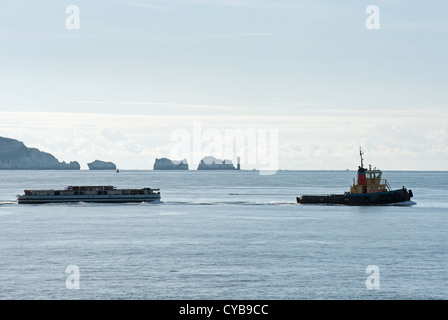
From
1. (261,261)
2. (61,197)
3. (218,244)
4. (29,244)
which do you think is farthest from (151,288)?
(61,197)

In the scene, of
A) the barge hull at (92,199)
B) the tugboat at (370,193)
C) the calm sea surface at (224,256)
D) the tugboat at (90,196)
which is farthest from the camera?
the tugboat at (90,196)

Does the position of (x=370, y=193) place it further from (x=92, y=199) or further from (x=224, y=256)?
(x=224, y=256)

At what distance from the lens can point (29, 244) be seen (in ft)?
200

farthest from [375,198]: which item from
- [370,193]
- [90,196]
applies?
[90,196]

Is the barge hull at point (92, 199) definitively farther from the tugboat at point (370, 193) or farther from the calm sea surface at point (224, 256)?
the tugboat at point (370, 193)

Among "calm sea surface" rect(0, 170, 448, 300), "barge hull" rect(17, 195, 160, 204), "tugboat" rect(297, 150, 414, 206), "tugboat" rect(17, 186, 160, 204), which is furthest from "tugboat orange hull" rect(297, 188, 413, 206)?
"barge hull" rect(17, 195, 160, 204)

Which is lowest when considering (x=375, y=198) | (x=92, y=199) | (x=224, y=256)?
(x=224, y=256)

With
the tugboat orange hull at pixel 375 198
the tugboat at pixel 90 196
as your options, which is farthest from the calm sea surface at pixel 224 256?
the tugboat at pixel 90 196

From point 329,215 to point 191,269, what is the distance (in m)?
58.8

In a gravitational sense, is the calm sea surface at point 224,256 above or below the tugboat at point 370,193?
below

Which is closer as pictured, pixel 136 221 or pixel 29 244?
pixel 29 244
